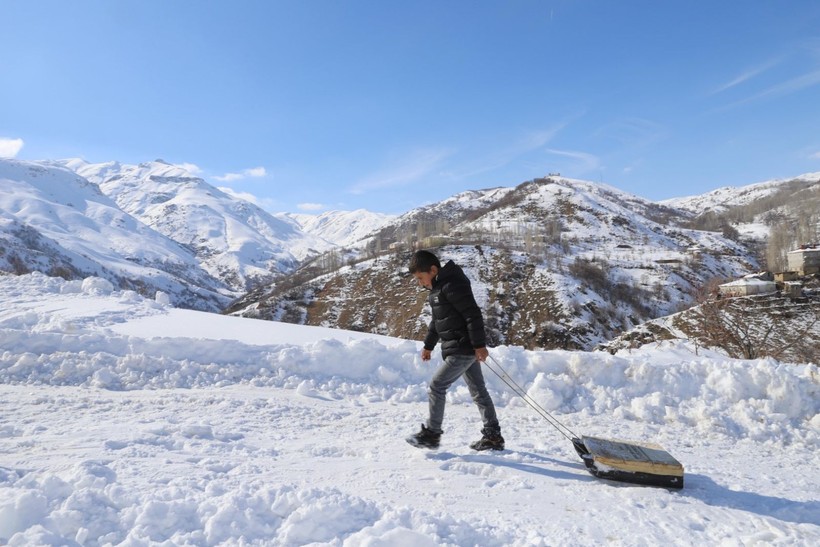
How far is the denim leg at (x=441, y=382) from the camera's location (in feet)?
16.8

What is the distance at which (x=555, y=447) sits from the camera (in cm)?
551

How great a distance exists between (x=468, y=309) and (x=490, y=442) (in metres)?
1.62

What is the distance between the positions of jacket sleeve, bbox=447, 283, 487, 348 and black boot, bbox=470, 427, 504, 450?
117 centimetres

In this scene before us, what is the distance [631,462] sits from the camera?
440cm

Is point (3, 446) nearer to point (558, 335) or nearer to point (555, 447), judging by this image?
point (555, 447)

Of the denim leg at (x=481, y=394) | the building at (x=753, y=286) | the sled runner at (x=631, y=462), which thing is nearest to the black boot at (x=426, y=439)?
the denim leg at (x=481, y=394)

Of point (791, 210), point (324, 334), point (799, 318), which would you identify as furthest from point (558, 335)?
point (791, 210)

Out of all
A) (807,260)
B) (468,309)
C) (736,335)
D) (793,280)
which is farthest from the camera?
(807,260)

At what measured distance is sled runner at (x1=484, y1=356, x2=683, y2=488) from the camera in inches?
171

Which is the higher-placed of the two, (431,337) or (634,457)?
(431,337)

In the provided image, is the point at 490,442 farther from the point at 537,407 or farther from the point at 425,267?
the point at 425,267

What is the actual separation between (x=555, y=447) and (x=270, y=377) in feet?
16.2

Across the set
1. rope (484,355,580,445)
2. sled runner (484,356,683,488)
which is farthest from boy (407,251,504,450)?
sled runner (484,356,683,488)

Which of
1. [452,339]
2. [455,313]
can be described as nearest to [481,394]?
[452,339]
